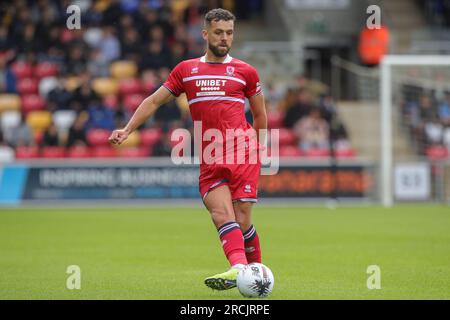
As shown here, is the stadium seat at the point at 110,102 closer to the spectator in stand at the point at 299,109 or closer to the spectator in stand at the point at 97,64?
the spectator in stand at the point at 97,64

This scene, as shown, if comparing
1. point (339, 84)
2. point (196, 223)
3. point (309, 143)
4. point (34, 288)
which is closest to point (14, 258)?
point (34, 288)

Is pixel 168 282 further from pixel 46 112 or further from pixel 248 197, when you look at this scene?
pixel 46 112

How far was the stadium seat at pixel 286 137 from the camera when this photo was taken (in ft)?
85.8

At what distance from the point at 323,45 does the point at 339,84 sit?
1390 mm

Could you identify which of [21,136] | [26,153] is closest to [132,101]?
[21,136]

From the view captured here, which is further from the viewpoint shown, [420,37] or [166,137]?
[420,37]

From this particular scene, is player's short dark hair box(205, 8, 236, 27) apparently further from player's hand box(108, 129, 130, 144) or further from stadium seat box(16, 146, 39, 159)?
stadium seat box(16, 146, 39, 159)

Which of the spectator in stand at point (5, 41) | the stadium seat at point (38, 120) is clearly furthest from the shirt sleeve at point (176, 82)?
the spectator in stand at point (5, 41)

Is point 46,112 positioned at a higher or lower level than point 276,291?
higher

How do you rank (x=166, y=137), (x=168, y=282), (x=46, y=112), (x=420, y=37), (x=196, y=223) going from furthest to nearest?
(x=420, y=37) < (x=46, y=112) < (x=166, y=137) < (x=196, y=223) < (x=168, y=282)

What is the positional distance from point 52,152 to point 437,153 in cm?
948

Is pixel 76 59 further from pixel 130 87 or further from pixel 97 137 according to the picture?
pixel 97 137

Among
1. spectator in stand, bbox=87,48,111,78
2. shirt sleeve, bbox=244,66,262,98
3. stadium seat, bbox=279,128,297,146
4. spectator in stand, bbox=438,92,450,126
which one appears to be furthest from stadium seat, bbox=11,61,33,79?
shirt sleeve, bbox=244,66,262,98

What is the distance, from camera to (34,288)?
375 inches
